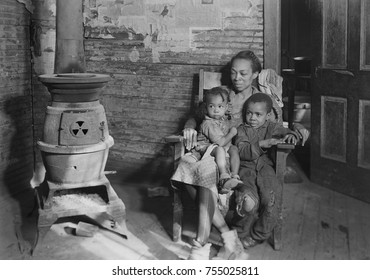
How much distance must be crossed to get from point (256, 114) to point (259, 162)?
0.39 metres

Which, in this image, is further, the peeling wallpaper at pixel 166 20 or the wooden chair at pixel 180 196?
the peeling wallpaper at pixel 166 20

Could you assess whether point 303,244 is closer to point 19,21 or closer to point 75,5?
point 75,5

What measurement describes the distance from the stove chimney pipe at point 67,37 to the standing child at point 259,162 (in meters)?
1.52

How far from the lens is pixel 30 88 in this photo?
16.6ft

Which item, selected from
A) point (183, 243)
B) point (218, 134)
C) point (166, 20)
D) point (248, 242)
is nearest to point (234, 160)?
point (218, 134)

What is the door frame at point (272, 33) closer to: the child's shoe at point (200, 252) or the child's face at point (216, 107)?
the child's face at point (216, 107)

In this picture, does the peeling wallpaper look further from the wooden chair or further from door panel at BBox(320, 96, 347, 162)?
the wooden chair

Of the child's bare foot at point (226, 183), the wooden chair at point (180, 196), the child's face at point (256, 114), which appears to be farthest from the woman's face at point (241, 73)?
the child's bare foot at point (226, 183)

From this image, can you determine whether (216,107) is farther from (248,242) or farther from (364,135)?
(364,135)

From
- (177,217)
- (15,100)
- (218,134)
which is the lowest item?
(177,217)

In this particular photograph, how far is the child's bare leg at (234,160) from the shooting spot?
11.9 feet

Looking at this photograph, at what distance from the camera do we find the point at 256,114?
3.78 meters

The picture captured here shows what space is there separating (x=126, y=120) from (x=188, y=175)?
1.91 m
